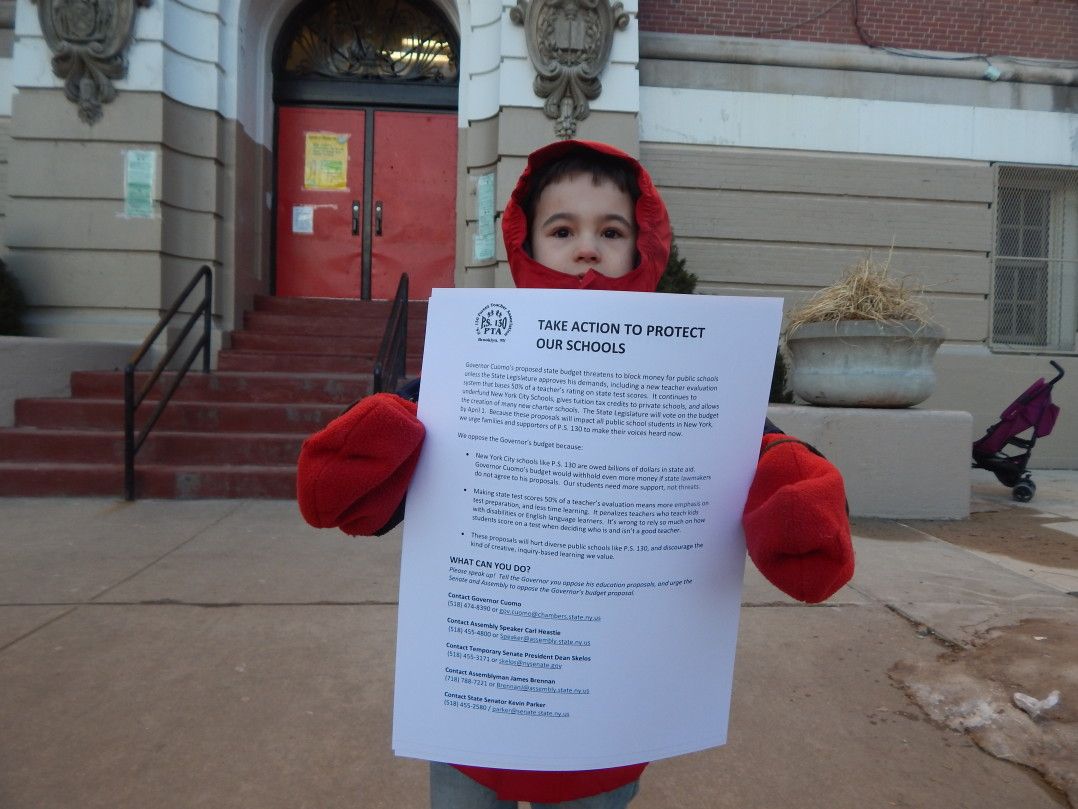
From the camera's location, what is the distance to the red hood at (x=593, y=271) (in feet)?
4.51

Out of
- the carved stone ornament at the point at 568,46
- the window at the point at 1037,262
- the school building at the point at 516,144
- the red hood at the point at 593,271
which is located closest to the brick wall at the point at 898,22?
the school building at the point at 516,144

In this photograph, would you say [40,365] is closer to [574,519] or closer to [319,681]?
[319,681]

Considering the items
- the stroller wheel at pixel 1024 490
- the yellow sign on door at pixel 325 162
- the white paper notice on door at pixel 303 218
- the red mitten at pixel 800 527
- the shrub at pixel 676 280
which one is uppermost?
the yellow sign on door at pixel 325 162

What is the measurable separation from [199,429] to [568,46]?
4901 millimetres

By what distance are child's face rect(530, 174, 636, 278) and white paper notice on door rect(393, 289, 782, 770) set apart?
14.7 inches

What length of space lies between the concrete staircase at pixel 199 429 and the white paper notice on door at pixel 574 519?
4.82 metres

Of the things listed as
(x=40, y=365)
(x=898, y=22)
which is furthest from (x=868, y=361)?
(x=40, y=365)

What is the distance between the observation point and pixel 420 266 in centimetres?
891

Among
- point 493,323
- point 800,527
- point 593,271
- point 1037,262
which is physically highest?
point 1037,262

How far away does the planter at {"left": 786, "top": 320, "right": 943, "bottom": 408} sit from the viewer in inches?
210

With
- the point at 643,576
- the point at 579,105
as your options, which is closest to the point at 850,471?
the point at 579,105

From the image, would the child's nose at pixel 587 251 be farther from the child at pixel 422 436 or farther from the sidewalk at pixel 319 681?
the sidewalk at pixel 319 681

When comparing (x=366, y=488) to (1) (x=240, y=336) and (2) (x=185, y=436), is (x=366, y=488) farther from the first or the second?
(1) (x=240, y=336)

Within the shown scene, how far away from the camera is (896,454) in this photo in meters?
5.52
